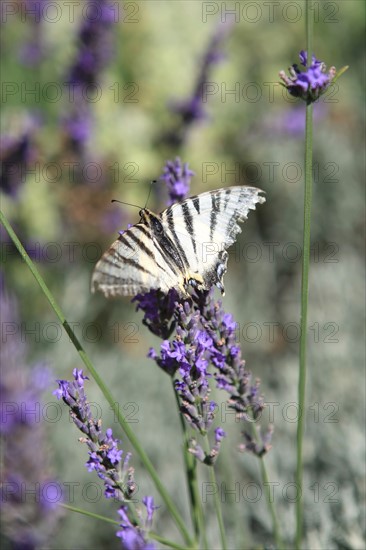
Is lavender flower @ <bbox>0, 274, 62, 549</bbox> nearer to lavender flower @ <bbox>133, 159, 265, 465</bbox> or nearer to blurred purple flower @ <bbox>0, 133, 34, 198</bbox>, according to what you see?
lavender flower @ <bbox>133, 159, 265, 465</bbox>

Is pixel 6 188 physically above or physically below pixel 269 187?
above

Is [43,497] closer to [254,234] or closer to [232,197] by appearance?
[232,197]

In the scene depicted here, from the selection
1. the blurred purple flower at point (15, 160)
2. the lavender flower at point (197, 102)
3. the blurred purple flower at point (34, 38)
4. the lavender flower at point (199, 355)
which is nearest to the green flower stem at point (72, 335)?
the lavender flower at point (199, 355)

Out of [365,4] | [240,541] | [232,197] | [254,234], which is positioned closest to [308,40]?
[232,197]

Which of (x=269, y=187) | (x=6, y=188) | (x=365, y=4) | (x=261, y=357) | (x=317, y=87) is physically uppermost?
(x=365, y=4)

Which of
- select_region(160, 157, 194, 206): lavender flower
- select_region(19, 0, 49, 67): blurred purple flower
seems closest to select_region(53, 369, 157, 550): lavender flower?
select_region(160, 157, 194, 206): lavender flower

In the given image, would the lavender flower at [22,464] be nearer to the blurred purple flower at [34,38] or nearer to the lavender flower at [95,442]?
the lavender flower at [95,442]

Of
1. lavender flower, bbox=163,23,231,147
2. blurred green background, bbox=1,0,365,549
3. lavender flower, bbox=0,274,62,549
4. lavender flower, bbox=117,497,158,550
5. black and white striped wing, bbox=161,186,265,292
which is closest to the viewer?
lavender flower, bbox=117,497,158,550
